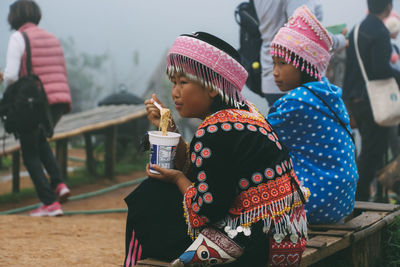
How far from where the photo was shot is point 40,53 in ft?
19.1

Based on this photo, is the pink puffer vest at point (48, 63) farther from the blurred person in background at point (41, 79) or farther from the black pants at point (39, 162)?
the black pants at point (39, 162)

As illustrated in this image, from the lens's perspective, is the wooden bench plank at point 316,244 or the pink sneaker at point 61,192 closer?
Answer: the wooden bench plank at point 316,244

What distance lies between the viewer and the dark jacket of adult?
18.3 ft

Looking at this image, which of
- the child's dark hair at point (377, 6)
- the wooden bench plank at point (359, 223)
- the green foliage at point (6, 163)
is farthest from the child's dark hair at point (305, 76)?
the green foliage at point (6, 163)

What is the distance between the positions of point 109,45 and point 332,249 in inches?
479

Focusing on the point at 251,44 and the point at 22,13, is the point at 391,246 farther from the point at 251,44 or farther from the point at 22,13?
the point at 22,13

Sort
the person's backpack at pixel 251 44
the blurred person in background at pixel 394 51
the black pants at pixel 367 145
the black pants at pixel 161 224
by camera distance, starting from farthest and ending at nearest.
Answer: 1. the blurred person in background at pixel 394 51
2. the black pants at pixel 367 145
3. the person's backpack at pixel 251 44
4. the black pants at pixel 161 224

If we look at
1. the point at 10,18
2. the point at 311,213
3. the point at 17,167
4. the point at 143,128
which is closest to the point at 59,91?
the point at 10,18

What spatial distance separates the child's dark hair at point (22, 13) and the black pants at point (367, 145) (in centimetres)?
330

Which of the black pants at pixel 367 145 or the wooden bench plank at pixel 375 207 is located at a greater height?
the wooden bench plank at pixel 375 207

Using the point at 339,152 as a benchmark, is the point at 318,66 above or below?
above

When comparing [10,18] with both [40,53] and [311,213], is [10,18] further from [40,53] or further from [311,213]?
[311,213]

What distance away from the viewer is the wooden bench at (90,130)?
24.1 feet

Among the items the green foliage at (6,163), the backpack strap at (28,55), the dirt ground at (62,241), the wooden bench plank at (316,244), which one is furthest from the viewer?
the green foliage at (6,163)
